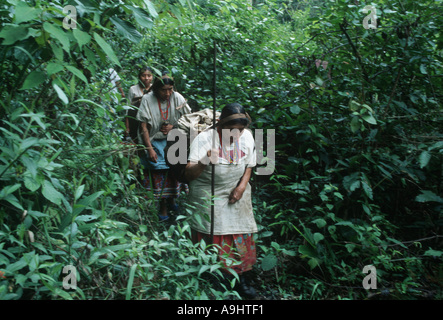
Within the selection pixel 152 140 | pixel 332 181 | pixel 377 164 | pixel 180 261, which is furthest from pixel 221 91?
pixel 180 261

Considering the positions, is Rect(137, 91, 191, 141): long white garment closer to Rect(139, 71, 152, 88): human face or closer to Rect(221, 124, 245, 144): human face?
Rect(139, 71, 152, 88): human face

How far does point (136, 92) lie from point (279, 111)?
2388 mm

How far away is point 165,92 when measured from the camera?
4270mm

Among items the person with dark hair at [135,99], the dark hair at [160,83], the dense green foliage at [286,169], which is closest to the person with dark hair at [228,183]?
the dense green foliage at [286,169]

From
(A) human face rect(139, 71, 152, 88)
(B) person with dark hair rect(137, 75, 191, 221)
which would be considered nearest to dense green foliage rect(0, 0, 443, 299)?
(B) person with dark hair rect(137, 75, 191, 221)

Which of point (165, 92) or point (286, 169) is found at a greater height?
point (165, 92)

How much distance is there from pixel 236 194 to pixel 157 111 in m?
1.85

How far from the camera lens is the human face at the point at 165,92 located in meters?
4.24

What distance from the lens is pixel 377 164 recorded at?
3.22 metres

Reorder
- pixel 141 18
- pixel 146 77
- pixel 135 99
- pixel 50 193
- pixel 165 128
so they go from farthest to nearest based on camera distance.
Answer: pixel 146 77 < pixel 135 99 < pixel 165 128 < pixel 141 18 < pixel 50 193

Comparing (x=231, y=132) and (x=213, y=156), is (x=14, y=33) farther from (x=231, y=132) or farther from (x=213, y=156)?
(x=231, y=132)

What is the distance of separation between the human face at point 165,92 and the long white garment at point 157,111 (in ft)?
0.26

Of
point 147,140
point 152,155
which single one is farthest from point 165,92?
point 152,155

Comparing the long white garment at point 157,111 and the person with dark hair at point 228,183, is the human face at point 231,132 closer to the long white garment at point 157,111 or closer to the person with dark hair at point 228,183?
the person with dark hair at point 228,183
